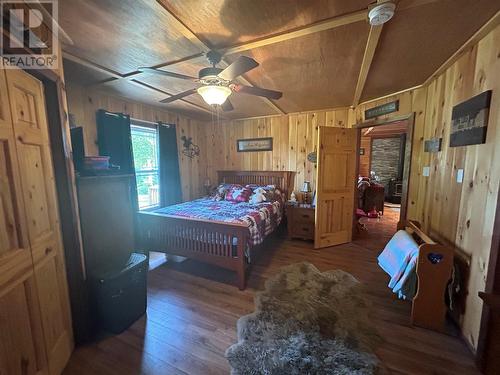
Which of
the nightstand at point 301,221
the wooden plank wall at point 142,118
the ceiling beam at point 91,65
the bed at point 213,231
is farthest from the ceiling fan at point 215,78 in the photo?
the nightstand at point 301,221

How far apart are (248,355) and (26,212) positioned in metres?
1.71

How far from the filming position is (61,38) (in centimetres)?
164

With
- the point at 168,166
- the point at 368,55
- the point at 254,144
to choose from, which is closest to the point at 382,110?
the point at 368,55

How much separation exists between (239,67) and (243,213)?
6.31 ft

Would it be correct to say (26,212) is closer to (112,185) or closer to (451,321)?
(112,185)

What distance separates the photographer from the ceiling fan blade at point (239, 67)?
148 centimetres

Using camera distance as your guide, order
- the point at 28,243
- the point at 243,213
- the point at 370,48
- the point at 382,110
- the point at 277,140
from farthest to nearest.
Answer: the point at 277,140, the point at 382,110, the point at 243,213, the point at 370,48, the point at 28,243

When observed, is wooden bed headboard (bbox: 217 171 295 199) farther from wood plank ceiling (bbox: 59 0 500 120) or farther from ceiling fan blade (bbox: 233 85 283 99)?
ceiling fan blade (bbox: 233 85 283 99)

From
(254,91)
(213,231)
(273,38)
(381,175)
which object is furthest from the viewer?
(381,175)

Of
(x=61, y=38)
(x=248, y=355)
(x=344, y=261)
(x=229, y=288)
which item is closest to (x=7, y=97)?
(x=61, y=38)

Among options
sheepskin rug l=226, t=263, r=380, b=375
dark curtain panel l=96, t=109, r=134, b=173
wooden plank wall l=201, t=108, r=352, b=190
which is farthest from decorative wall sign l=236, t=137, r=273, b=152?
sheepskin rug l=226, t=263, r=380, b=375

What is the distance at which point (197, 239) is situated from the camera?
2.65m

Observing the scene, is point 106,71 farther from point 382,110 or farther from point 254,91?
point 382,110

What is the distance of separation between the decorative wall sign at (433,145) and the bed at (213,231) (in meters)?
2.19
